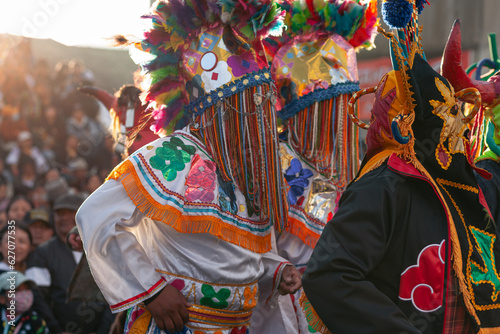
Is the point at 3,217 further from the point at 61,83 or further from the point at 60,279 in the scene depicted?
the point at 61,83

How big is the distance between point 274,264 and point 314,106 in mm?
1242

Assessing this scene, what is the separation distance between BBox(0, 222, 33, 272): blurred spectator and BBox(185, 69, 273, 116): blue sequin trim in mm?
2662

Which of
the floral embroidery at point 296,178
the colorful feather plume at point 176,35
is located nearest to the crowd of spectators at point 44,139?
the floral embroidery at point 296,178

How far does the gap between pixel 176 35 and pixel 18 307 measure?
2.58 meters

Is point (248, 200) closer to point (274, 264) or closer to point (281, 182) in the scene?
point (281, 182)

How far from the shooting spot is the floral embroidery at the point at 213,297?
8.46ft

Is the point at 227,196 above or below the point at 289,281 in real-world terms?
above

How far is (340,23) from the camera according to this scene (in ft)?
12.8

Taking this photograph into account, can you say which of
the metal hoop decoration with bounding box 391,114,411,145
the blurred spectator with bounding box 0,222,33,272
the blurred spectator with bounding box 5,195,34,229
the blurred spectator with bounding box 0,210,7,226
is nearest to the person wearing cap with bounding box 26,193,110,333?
the blurred spectator with bounding box 0,222,33,272

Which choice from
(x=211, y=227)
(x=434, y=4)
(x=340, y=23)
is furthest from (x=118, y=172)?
(x=434, y=4)

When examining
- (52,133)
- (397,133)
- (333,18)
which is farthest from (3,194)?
(397,133)

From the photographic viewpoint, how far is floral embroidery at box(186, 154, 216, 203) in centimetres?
263

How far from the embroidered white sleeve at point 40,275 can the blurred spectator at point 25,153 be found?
412 cm

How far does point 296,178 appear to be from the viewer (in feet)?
11.8
